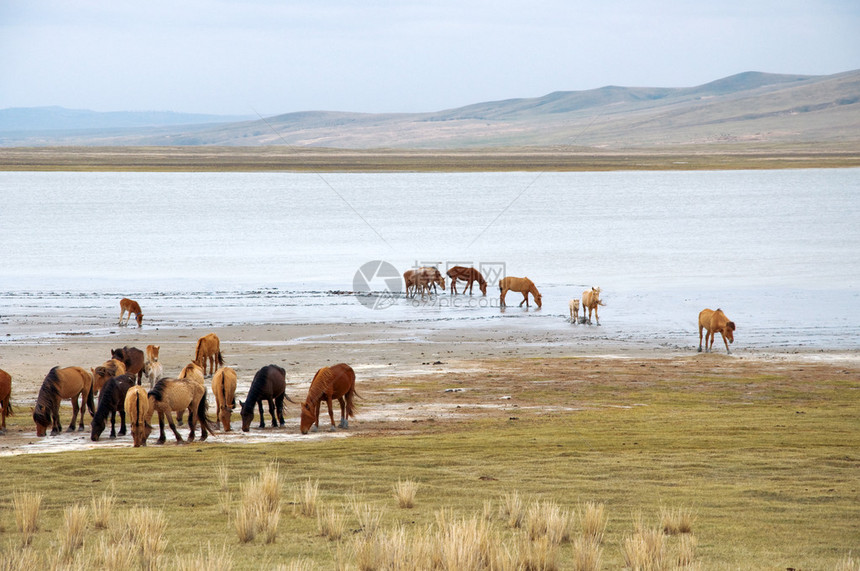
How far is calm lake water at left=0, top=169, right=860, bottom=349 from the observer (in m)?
25.8

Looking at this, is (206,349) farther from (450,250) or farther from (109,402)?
(450,250)

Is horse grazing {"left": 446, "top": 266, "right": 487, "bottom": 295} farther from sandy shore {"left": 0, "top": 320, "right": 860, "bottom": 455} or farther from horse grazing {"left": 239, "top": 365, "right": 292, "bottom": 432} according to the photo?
horse grazing {"left": 239, "top": 365, "right": 292, "bottom": 432}

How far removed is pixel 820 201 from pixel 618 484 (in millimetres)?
67418

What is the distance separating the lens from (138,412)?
420 inches

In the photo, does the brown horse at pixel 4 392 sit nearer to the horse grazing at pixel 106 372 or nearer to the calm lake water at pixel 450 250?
the horse grazing at pixel 106 372

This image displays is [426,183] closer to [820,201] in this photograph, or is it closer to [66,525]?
[820,201]

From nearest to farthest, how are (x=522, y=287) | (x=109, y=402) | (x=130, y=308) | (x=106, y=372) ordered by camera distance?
(x=109, y=402) < (x=106, y=372) < (x=130, y=308) < (x=522, y=287)

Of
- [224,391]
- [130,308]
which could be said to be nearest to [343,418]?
[224,391]

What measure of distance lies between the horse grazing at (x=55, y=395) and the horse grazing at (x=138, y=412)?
133cm

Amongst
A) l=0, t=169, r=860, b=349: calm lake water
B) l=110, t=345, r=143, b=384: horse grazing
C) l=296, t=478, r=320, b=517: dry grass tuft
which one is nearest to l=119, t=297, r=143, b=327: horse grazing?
l=0, t=169, r=860, b=349: calm lake water

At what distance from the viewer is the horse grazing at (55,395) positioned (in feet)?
37.6

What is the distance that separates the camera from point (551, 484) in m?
8.65

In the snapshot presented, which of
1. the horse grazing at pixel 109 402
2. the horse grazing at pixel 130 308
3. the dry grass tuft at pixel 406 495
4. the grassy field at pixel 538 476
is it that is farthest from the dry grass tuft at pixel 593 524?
the horse grazing at pixel 130 308

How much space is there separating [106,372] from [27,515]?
569cm
